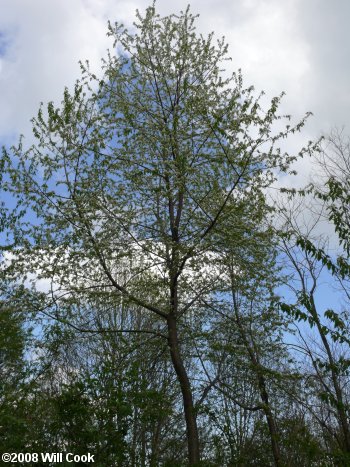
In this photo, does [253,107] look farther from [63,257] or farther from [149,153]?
[63,257]

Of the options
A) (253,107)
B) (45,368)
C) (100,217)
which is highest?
(253,107)

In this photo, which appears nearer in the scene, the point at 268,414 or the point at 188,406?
the point at 188,406

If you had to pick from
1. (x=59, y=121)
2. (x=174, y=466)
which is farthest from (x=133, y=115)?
(x=174, y=466)

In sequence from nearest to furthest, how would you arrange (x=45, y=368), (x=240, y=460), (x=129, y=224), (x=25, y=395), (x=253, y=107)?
(x=25, y=395) → (x=45, y=368) → (x=253, y=107) → (x=129, y=224) → (x=240, y=460)

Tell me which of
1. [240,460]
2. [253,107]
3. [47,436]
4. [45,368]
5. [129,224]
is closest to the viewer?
[47,436]

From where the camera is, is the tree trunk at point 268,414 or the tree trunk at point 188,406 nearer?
the tree trunk at point 188,406

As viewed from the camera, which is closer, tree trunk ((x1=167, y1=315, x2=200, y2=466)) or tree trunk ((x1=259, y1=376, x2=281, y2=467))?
tree trunk ((x1=167, y1=315, x2=200, y2=466))

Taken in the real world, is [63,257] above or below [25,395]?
above

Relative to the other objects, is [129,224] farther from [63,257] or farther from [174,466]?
[174,466]

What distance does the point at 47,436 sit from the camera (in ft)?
22.3

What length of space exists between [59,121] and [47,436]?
5.79 meters

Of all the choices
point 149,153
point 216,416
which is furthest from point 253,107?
point 216,416

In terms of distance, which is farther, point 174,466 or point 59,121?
point 59,121

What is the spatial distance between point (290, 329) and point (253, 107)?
548 centimetres
